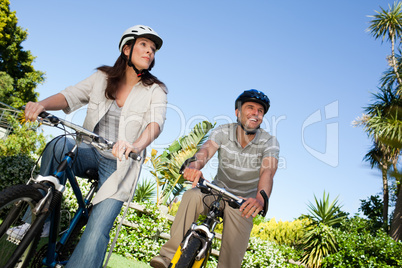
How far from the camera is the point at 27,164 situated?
7.05 meters

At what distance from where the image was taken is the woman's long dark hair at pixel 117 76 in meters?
3.08

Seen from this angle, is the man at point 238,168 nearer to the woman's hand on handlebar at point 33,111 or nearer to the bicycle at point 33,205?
the bicycle at point 33,205

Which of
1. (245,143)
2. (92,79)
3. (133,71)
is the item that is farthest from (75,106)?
(245,143)

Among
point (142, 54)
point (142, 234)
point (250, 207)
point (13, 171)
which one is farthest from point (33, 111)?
point (142, 234)

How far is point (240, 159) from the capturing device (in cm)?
365

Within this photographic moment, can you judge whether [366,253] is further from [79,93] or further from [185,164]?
[79,93]

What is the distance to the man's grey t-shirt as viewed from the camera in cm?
360

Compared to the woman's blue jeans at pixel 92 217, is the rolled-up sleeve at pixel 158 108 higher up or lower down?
higher up

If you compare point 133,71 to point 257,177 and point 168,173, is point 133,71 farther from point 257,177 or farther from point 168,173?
point 168,173

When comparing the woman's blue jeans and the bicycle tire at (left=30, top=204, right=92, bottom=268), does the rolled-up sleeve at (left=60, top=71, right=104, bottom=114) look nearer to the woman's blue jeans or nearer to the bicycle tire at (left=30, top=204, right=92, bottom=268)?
the woman's blue jeans

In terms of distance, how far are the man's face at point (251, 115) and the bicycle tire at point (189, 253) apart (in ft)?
4.77

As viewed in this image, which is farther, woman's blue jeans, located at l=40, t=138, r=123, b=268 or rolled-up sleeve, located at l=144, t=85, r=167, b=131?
rolled-up sleeve, located at l=144, t=85, r=167, b=131

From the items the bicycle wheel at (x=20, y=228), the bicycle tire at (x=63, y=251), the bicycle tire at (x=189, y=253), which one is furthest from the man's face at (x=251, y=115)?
the bicycle wheel at (x=20, y=228)

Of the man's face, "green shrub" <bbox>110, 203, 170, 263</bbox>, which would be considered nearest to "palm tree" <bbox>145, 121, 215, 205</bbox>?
"green shrub" <bbox>110, 203, 170, 263</bbox>
